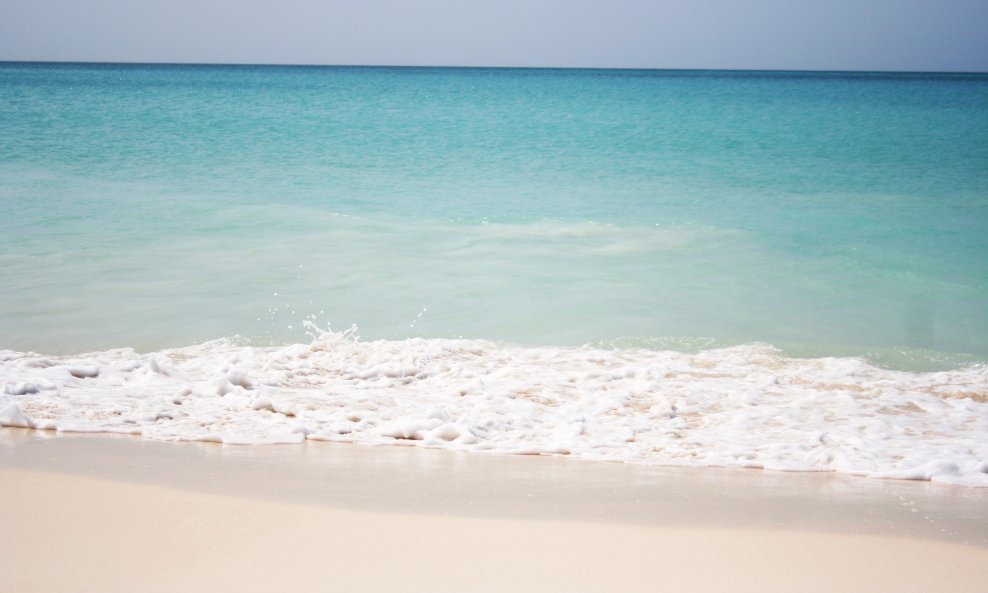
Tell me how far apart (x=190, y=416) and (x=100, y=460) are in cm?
82

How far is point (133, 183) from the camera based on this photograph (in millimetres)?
14984

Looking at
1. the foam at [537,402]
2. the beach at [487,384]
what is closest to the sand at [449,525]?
the beach at [487,384]

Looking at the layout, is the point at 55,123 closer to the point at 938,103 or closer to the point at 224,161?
the point at 224,161

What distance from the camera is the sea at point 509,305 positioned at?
488 centimetres

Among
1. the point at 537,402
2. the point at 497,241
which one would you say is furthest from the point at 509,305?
the point at 497,241

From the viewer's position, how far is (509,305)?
792cm

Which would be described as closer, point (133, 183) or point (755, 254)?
point (755, 254)

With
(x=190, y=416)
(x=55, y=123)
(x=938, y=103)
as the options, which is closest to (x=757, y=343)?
(x=190, y=416)

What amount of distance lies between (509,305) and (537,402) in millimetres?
2635

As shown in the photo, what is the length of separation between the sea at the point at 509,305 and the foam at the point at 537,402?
0.02m

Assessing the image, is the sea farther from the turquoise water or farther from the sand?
the sand

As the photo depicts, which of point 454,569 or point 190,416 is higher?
point 454,569

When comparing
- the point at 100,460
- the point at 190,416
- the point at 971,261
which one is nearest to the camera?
the point at 100,460

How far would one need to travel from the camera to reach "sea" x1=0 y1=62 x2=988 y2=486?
16.0 feet
